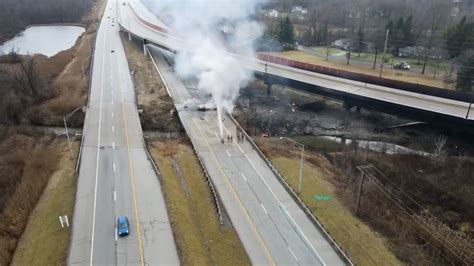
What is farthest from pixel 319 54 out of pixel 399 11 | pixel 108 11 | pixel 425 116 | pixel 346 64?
pixel 108 11

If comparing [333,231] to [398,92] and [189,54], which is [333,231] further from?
[189,54]

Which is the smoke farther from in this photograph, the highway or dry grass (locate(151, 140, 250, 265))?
dry grass (locate(151, 140, 250, 265))

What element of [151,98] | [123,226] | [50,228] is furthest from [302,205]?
[151,98]

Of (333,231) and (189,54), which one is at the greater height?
(189,54)

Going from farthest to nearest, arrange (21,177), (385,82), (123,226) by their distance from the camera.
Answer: (385,82)
(21,177)
(123,226)

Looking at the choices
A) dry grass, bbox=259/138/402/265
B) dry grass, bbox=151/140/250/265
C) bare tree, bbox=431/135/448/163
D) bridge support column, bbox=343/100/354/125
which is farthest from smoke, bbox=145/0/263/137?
bare tree, bbox=431/135/448/163

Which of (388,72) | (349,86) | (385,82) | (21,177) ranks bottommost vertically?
(388,72)

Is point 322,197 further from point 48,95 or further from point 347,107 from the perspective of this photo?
point 48,95

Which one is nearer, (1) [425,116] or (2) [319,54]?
(1) [425,116]
